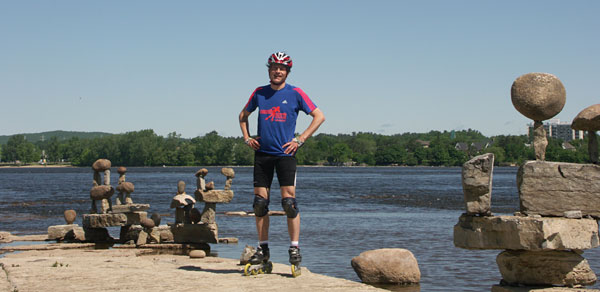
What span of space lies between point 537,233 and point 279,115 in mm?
3403

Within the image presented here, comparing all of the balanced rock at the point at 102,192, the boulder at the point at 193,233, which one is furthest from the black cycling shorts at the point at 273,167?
the balanced rock at the point at 102,192

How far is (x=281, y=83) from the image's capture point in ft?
30.4

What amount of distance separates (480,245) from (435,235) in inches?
624

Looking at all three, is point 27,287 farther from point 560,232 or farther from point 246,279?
point 560,232

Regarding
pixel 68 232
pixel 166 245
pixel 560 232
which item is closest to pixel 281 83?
pixel 560 232

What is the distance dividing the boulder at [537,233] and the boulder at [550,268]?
0.36 metres

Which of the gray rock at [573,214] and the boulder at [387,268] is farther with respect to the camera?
the boulder at [387,268]

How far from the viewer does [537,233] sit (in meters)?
8.41

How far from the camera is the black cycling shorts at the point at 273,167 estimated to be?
8.99 metres

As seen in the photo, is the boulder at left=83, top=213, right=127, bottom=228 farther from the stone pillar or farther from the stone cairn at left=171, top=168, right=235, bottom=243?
the stone pillar

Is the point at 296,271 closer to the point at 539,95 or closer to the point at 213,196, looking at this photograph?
the point at 539,95

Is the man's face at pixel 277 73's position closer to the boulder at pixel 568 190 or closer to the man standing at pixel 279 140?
the man standing at pixel 279 140

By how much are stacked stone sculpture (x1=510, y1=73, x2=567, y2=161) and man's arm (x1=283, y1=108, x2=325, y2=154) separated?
2.42 metres

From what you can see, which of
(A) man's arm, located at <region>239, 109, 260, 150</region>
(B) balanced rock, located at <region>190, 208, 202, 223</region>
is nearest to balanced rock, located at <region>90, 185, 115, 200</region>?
(B) balanced rock, located at <region>190, 208, 202, 223</region>
